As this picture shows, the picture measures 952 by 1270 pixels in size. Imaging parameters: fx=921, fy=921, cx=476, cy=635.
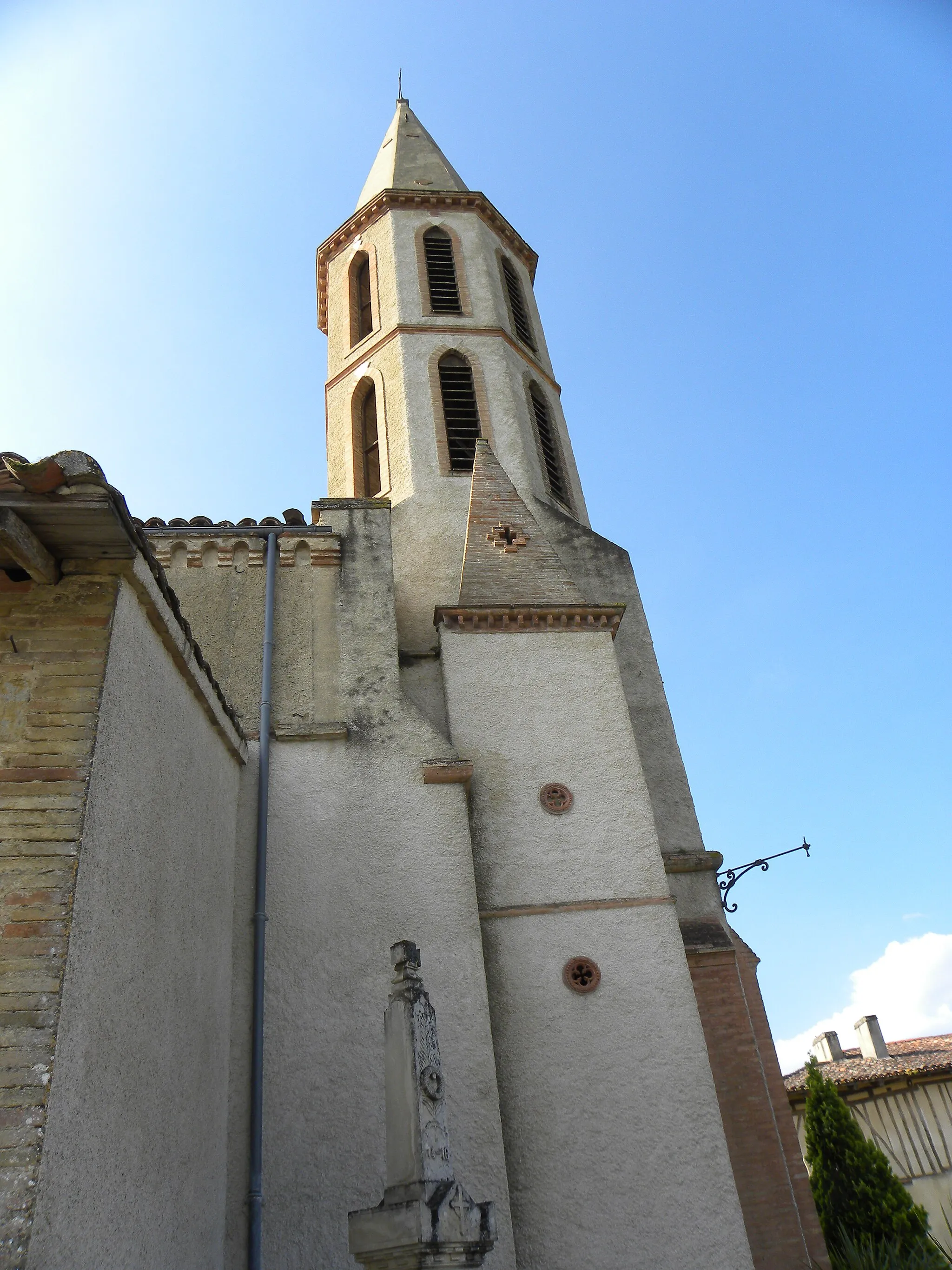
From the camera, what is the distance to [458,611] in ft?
35.1

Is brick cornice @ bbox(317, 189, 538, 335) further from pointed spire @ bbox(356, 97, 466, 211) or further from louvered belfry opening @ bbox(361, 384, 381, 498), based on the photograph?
louvered belfry opening @ bbox(361, 384, 381, 498)

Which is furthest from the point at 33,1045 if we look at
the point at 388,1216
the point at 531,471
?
the point at 531,471

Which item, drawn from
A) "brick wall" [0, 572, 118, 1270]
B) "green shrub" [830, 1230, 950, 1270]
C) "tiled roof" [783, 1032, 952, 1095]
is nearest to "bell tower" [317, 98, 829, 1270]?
"green shrub" [830, 1230, 950, 1270]

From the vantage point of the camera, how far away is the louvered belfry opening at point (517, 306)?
17.2 meters

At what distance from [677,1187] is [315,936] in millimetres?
3646

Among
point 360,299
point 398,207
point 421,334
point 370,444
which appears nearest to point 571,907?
point 370,444

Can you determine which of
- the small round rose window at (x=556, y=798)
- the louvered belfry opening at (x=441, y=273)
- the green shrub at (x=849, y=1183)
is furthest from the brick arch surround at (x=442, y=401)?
the green shrub at (x=849, y=1183)

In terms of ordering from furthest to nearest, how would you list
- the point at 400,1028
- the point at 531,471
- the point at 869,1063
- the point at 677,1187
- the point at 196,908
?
1. the point at 869,1063
2. the point at 531,471
3. the point at 677,1187
4. the point at 196,908
5. the point at 400,1028

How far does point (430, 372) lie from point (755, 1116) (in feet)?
37.6

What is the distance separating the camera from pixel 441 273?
1720 centimetres

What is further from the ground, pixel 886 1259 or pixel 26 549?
pixel 26 549

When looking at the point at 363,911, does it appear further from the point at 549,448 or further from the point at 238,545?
the point at 549,448

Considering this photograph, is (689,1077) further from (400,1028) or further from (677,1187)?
(400,1028)

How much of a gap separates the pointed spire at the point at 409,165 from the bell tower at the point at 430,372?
85mm
